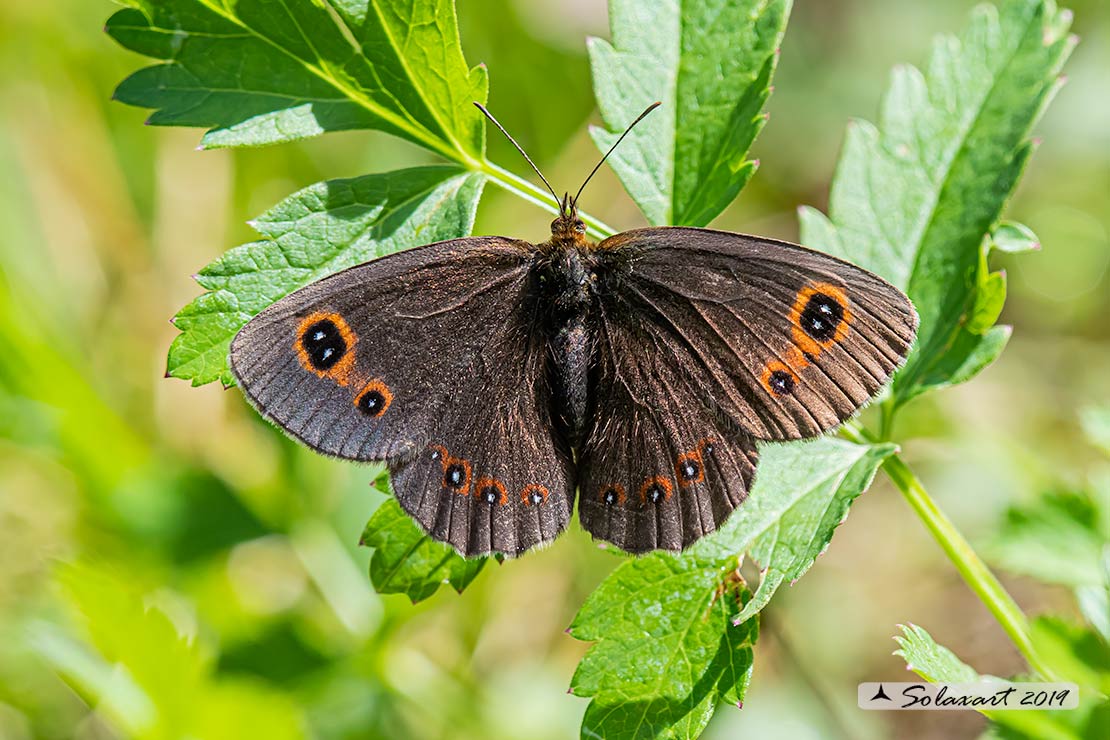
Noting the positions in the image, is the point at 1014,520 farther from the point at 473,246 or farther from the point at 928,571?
the point at 473,246

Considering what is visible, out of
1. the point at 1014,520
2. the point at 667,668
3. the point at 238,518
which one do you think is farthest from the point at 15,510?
the point at 1014,520

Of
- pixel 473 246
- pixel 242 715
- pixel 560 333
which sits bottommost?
pixel 242 715

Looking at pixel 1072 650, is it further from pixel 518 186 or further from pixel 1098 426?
pixel 518 186

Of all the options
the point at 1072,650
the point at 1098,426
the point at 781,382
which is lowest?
the point at 1072,650

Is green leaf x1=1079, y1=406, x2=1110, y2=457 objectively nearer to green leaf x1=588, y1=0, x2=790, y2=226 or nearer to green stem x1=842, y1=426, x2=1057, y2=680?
green stem x1=842, y1=426, x2=1057, y2=680

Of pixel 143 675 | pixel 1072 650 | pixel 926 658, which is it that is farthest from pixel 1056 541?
pixel 143 675

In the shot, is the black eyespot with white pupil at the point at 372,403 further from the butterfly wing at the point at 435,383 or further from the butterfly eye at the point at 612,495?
the butterfly eye at the point at 612,495
